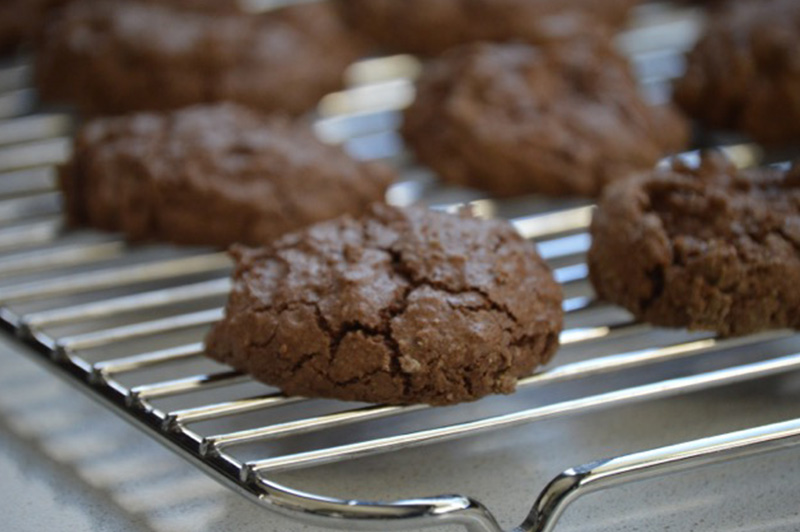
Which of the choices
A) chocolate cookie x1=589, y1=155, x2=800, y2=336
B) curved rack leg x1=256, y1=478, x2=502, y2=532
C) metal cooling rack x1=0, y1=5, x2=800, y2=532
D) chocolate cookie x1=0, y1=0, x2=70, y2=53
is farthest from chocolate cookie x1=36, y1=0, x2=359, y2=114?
curved rack leg x1=256, y1=478, x2=502, y2=532

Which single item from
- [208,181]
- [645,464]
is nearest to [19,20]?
[208,181]

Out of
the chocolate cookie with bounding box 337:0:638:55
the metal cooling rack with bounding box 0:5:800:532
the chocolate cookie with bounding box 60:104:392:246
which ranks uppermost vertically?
the chocolate cookie with bounding box 337:0:638:55

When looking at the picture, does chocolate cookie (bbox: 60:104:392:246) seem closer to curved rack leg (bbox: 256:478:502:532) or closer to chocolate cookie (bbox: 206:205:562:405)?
chocolate cookie (bbox: 206:205:562:405)

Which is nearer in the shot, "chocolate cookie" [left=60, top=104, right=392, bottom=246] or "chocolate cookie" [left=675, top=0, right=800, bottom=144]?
"chocolate cookie" [left=60, top=104, right=392, bottom=246]

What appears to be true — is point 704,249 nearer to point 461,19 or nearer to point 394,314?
point 394,314

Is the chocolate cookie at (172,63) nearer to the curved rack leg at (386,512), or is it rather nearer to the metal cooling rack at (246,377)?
the metal cooling rack at (246,377)

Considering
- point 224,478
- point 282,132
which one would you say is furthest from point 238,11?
point 224,478

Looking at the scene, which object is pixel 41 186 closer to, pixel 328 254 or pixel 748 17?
pixel 328 254
